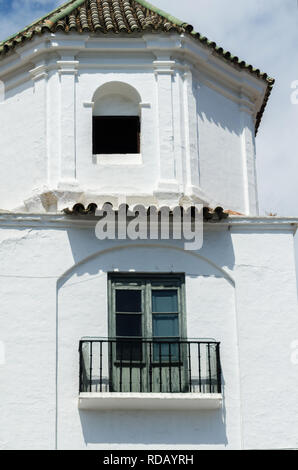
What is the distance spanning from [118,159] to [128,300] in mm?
2411

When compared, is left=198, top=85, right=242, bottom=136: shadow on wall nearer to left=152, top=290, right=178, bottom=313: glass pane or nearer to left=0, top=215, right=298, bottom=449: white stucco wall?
left=0, top=215, right=298, bottom=449: white stucco wall

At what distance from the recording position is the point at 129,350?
21422mm

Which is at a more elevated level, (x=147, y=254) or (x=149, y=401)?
(x=147, y=254)

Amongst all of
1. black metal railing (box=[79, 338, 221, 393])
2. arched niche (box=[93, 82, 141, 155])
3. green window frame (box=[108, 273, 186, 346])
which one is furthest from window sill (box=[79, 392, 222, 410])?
arched niche (box=[93, 82, 141, 155])

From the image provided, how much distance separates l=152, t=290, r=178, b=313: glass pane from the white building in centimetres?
2

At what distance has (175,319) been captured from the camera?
2178 cm

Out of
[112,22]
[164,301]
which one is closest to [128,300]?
[164,301]

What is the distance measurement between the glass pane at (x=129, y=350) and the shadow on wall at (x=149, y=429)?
825 mm

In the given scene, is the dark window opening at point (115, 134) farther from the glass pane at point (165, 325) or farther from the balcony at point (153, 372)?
the balcony at point (153, 372)

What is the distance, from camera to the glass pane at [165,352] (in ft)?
70.2

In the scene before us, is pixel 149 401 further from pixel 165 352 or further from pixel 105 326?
pixel 105 326
